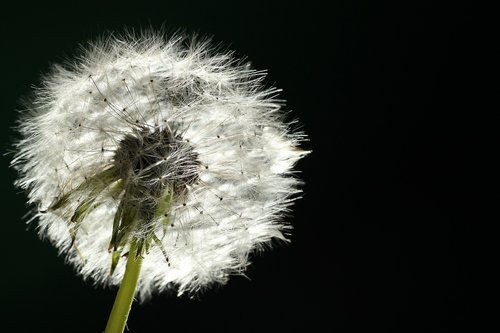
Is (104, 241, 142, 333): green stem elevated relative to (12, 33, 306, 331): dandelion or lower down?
lower down

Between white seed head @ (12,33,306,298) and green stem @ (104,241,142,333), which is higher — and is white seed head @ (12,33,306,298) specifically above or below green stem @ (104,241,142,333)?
above

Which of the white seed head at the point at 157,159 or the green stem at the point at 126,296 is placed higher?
the white seed head at the point at 157,159

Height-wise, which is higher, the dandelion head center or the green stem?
the dandelion head center

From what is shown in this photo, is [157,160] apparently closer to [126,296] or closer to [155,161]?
[155,161]

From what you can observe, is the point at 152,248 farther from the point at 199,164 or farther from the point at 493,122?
the point at 493,122

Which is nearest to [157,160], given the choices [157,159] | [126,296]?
[157,159]
